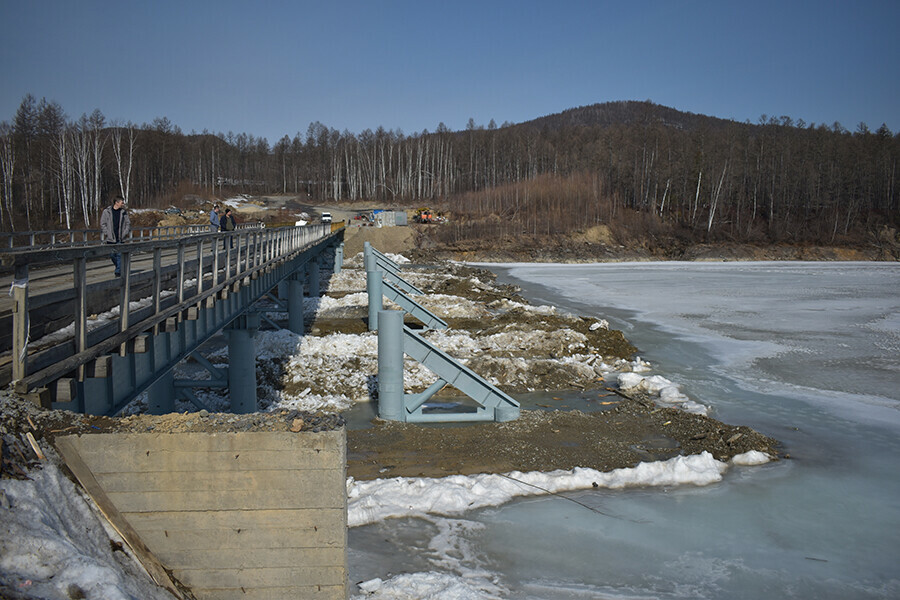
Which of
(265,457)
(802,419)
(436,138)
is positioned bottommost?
(802,419)

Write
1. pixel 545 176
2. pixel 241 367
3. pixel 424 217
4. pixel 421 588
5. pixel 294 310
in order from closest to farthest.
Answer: pixel 421 588 → pixel 241 367 → pixel 294 310 → pixel 424 217 → pixel 545 176

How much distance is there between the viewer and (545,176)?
3573 inches

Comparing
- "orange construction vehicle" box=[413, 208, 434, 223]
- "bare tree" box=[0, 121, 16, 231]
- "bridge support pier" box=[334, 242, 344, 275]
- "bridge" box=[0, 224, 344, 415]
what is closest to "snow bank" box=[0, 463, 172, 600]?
"bridge" box=[0, 224, 344, 415]

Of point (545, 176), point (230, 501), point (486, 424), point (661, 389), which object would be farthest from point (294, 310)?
point (545, 176)

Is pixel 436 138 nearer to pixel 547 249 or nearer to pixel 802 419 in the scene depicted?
pixel 547 249

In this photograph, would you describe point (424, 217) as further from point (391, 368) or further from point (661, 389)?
point (391, 368)

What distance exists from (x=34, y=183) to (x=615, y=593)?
216 ft

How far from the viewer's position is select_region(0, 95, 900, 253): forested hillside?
63.7m

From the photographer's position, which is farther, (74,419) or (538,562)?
(538,562)

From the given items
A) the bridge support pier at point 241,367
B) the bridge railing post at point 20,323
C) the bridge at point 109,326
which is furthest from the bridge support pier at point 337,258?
the bridge railing post at point 20,323

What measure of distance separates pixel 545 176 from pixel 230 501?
8900cm

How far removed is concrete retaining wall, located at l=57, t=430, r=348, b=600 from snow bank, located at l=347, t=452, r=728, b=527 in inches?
129

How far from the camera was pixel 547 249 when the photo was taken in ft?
229

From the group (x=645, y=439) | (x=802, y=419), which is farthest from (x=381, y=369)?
(x=802, y=419)
